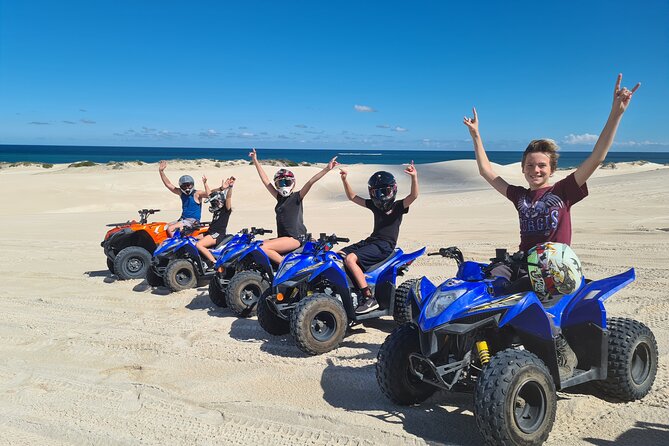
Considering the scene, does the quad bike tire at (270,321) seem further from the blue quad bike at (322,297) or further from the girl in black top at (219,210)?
the girl in black top at (219,210)

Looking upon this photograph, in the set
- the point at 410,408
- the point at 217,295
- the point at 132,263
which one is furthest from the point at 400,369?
the point at 132,263

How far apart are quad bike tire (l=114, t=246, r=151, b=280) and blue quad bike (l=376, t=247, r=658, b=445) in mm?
6573

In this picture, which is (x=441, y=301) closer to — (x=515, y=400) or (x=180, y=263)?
(x=515, y=400)

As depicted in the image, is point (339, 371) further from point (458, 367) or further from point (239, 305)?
point (239, 305)

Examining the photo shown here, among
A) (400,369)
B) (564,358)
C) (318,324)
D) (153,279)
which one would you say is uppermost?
(564,358)

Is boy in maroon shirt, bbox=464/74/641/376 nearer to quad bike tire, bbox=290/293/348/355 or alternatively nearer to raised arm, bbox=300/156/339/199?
quad bike tire, bbox=290/293/348/355

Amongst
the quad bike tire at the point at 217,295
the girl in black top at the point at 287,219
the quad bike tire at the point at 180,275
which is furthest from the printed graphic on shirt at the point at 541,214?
the quad bike tire at the point at 180,275

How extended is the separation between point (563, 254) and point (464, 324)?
829 mm

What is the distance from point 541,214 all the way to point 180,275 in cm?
605

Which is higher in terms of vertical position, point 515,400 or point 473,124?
point 473,124

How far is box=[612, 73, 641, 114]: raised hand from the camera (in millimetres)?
3731

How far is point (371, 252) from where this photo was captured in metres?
6.37

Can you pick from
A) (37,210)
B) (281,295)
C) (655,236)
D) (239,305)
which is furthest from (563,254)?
(37,210)

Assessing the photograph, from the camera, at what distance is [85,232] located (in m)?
16.0
